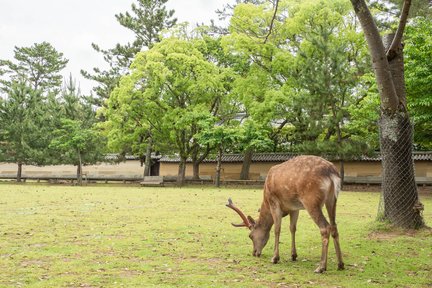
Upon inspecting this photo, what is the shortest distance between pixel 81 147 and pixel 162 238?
2572 cm

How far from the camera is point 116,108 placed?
112ft

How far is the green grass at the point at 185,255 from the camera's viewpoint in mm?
5887

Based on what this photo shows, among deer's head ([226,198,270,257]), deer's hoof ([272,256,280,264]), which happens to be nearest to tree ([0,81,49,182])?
deer's head ([226,198,270,257])

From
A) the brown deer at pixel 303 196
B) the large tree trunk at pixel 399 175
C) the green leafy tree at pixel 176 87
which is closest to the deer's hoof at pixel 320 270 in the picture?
the brown deer at pixel 303 196

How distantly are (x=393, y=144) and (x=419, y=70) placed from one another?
37.4ft

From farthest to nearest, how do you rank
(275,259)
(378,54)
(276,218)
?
(378,54) → (276,218) → (275,259)

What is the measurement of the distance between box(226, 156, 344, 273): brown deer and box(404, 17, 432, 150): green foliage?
14401mm

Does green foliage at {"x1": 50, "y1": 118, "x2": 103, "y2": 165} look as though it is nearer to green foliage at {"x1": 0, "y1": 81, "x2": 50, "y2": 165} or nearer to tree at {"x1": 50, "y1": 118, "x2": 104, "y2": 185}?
tree at {"x1": 50, "y1": 118, "x2": 104, "y2": 185}

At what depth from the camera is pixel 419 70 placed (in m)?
19.2

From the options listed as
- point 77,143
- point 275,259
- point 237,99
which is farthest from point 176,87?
point 275,259

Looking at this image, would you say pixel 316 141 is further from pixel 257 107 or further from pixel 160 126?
pixel 160 126

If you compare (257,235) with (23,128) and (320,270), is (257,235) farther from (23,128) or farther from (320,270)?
(23,128)

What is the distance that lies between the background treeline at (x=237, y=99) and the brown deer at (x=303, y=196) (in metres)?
15.7

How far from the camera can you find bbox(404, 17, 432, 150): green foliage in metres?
19.4
